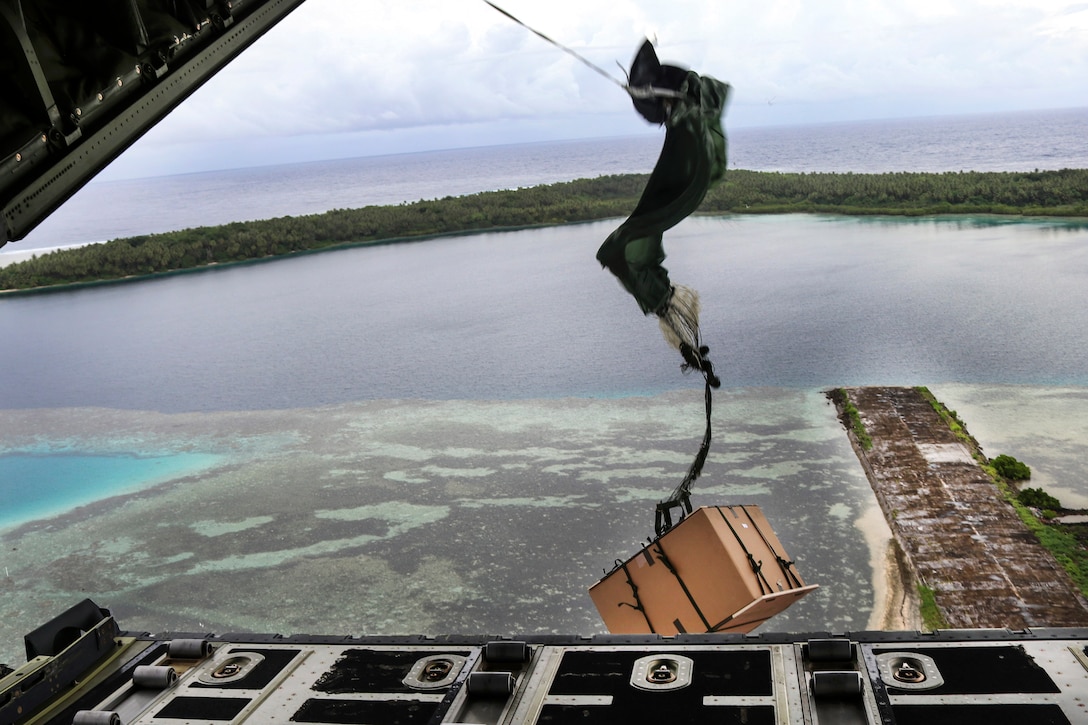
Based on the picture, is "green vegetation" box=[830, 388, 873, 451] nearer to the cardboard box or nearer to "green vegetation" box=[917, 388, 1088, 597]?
"green vegetation" box=[917, 388, 1088, 597]

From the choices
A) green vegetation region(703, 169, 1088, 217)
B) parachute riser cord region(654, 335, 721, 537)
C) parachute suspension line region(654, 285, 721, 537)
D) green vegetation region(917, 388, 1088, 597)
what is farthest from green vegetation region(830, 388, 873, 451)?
green vegetation region(703, 169, 1088, 217)

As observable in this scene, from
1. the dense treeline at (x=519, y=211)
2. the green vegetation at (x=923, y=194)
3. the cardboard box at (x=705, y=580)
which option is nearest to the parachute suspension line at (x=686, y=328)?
the cardboard box at (x=705, y=580)

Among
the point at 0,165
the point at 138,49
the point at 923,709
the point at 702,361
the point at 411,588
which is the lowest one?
the point at 411,588

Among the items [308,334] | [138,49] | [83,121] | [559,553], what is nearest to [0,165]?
[83,121]

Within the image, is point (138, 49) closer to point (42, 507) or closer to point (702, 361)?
point (702, 361)

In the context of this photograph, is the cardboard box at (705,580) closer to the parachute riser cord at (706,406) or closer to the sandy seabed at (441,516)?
the parachute riser cord at (706,406)

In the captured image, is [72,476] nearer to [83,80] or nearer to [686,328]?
[83,80]
